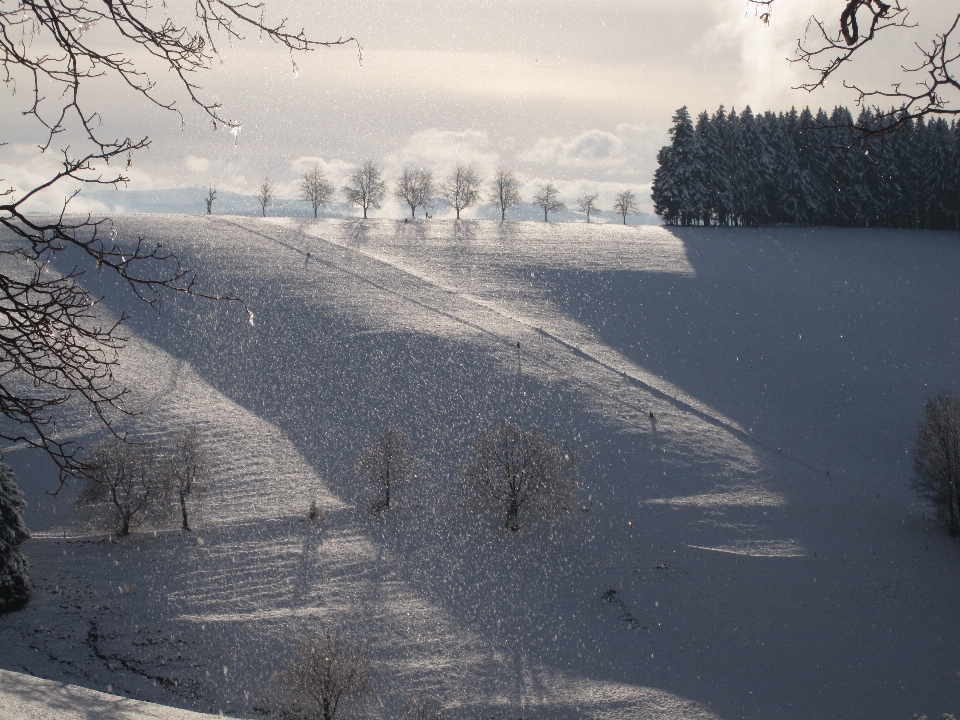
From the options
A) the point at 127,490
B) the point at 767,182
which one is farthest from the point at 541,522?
the point at 767,182

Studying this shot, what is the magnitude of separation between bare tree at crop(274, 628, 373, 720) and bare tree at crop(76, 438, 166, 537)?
13310mm

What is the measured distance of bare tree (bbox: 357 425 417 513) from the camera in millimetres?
33969

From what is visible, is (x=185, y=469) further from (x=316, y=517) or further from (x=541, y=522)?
(x=541, y=522)

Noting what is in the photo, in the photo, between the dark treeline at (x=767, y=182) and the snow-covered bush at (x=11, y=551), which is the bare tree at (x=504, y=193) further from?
the snow-covered bush at (x=11, y=551)

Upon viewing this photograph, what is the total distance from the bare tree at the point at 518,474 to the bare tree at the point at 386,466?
3.11m

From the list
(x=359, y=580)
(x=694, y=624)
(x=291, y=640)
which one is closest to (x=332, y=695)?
(x=291, y=640)

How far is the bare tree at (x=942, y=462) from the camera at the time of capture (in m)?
33.4

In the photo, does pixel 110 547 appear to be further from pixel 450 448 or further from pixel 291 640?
pixel 450 448

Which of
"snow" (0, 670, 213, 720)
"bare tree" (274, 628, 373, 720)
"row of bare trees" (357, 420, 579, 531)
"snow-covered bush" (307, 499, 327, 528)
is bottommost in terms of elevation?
"bare tree" (274, 628, 373, 720)

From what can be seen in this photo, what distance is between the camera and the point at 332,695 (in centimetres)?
2017

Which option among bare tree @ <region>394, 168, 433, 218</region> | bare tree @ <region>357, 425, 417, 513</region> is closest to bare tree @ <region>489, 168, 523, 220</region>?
bare tree @ <region>394, 168, 433, 218</region>

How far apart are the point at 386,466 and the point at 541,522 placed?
810cm

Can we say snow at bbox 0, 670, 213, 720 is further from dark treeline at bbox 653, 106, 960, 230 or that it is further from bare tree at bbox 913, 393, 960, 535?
dark treeline at bbox 653, 106, 960, 230

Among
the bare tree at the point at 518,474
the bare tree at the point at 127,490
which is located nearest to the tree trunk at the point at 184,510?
the bare tree at the point at 127,490
